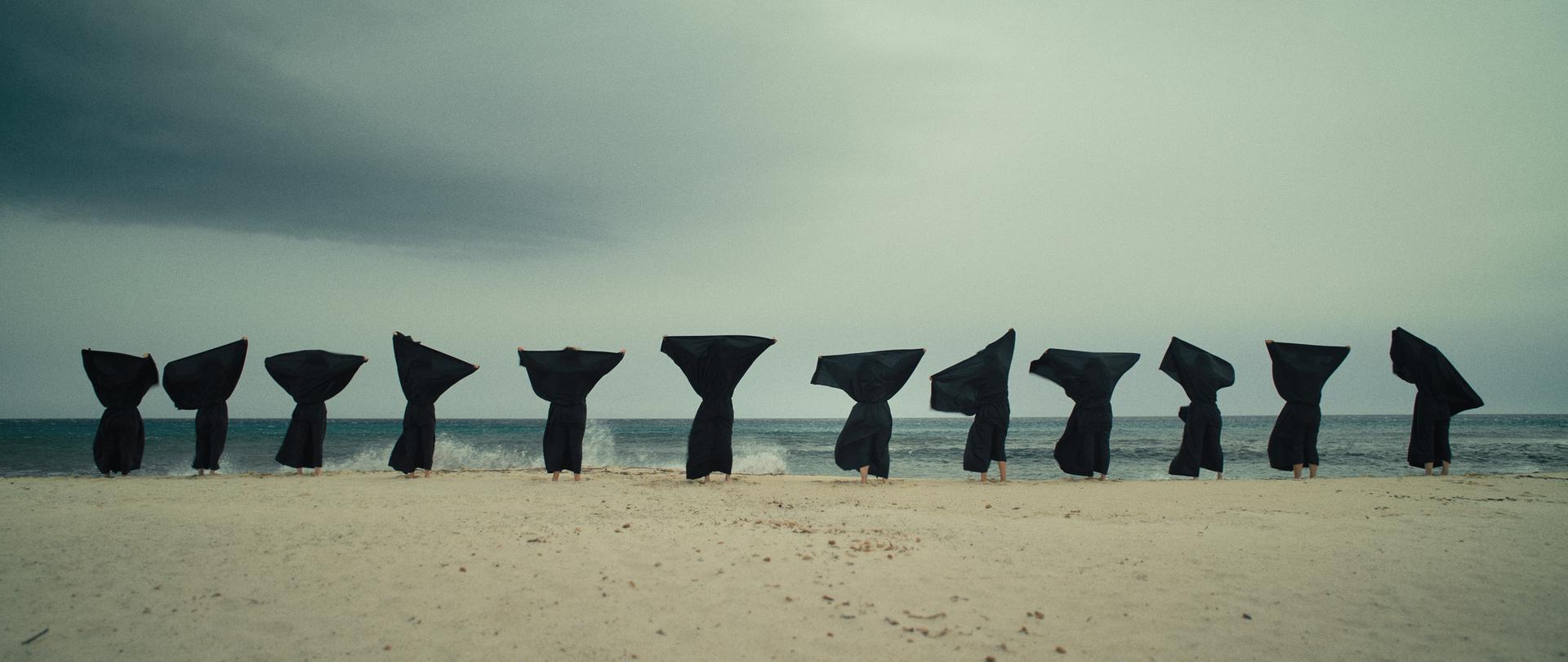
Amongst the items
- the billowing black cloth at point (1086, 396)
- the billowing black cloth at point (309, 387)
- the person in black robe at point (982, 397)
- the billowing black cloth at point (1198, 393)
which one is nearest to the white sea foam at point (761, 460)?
the person in black robe at point (982, 397)

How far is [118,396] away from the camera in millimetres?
13852

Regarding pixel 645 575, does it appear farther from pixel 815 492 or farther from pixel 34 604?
pixel 815 492

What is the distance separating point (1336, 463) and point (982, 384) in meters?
14.5

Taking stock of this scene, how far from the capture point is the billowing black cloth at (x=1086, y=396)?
546 inches

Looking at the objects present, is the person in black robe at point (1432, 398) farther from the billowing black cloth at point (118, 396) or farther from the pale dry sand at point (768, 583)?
the billowing black cloth at point (118, 396)

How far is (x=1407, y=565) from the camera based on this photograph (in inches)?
219

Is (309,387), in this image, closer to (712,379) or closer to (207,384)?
(207,384)

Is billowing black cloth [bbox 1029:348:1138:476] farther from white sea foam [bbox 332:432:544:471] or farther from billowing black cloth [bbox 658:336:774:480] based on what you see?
white sea foam [bbox 332:432:544:471]

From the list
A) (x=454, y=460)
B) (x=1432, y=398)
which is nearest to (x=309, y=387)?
(x=454, y=460)

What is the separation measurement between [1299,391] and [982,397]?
6.55 metres

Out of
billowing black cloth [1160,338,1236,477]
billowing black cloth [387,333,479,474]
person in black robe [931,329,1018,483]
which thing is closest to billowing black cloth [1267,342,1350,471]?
billowing black cloth [1160,338,1236,477]

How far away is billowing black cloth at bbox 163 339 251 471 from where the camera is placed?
1394 cm

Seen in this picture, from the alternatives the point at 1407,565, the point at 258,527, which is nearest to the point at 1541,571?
the point at 1407,565

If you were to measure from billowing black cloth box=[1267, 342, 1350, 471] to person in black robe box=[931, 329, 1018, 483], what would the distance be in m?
5.50
